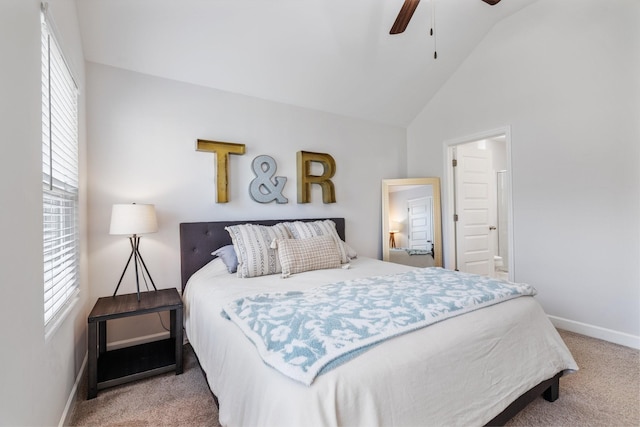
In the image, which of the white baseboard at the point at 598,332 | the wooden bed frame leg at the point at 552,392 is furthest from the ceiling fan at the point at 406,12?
the white baseboard at the point at 598,332

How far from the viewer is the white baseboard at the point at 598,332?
8.07 feet

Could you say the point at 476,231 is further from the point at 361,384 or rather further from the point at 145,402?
the point at 145,402

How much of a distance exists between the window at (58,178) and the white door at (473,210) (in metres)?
3.98

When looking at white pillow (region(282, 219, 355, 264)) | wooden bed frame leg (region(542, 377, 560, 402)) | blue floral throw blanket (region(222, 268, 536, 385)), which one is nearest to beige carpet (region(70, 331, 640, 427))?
wooden bed frame leg (region(542, 377, 560, 402))

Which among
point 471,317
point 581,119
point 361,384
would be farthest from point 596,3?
point 361,384

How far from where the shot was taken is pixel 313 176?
136 inches

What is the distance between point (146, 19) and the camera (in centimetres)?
227

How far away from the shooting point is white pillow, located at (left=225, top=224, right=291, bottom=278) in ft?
7.78

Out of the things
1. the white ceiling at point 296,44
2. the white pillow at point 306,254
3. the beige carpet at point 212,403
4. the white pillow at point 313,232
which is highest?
the white ceiling at point 296,44

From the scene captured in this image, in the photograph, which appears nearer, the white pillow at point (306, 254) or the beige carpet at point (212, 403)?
the beige carpet at point (212, 403)

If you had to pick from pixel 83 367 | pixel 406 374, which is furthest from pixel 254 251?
pixel 406 374

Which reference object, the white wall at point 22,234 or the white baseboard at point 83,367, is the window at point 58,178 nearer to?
the white wall at point 22,234

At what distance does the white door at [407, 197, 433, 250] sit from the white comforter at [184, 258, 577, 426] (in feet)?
7.27

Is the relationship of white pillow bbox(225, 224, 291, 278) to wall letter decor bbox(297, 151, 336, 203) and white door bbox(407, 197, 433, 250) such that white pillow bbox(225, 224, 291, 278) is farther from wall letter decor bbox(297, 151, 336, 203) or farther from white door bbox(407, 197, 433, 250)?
white door bbox(407, 197, 433, 250)
